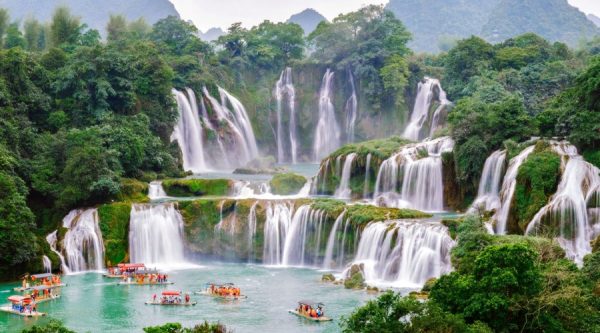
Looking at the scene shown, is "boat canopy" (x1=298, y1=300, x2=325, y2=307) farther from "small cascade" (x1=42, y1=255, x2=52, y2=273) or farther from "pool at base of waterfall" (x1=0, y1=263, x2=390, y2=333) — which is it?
"small cascade" (x1=42, y1=255, x2=52, y2=273)

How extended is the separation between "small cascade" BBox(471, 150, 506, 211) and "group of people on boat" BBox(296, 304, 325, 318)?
1248 cm

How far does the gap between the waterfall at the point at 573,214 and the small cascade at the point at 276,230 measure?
12386mm

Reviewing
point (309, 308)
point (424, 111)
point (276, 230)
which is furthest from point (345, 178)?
Answer: point (424, 111)

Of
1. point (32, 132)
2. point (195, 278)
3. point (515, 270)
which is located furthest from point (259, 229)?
point (515, 270)

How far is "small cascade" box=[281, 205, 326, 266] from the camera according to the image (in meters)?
42.7

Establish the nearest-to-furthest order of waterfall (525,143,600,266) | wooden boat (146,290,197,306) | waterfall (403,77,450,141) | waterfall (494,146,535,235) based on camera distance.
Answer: wooden boat (146,290,197,306), waterfall (525,143,600,266), waterfall (494,146,535,235), waterfall (403,77,450,141)

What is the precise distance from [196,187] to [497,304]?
2781 centimetres

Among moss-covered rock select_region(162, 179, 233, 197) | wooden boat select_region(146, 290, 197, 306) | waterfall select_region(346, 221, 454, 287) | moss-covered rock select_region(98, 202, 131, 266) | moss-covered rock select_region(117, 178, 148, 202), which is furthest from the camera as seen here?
moss-covered rock select_region(162, 179, 233, 197)

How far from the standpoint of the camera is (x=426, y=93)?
225 feet

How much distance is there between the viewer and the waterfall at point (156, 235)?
144ft

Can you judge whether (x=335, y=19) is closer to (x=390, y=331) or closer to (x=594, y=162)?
(x=594, y=162)

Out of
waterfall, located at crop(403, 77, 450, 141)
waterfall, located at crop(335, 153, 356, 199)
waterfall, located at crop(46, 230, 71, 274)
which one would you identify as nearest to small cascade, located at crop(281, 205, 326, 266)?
waterfall, located at crop(335, 153, 356, 199)

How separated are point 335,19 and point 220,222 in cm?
3330

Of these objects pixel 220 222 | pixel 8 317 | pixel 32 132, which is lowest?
pixel 8 317
